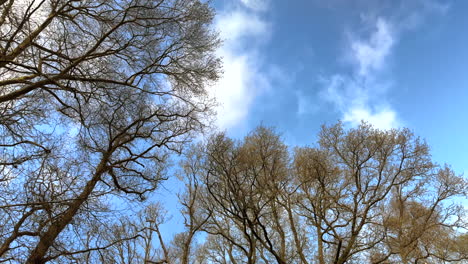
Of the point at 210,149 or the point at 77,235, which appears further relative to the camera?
the point at 210,149

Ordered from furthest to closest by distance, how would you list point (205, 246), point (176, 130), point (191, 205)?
point (205, 246)
point (191, 205)
point (176, 130)

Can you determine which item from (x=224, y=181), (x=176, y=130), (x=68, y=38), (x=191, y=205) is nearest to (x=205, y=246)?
(x=191, y=205)

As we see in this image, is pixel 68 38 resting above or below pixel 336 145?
below

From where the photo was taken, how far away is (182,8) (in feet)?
21.2

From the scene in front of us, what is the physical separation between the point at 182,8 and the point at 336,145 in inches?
418

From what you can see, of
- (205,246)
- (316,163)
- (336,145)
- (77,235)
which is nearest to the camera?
(77,235)

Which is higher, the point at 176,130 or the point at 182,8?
the point at 182,8

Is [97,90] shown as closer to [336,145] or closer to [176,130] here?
[176,130]

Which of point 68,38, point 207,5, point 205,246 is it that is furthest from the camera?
point 205,246

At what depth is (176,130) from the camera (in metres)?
8.38

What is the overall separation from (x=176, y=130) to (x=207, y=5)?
3.42 meters

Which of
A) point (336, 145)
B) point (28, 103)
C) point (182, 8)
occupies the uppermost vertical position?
point (336, 145)

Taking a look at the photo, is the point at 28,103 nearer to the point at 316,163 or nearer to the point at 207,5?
the point at 207,5

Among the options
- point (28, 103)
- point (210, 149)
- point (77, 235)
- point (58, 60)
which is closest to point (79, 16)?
point (58, 60)
